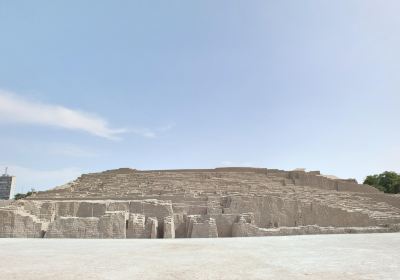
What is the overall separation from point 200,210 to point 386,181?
104 ft

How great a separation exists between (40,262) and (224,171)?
20.5 m

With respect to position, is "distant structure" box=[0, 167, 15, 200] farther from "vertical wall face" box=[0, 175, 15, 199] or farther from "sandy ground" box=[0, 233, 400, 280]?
"sandy ground" box=[0, 233, 400, 280]

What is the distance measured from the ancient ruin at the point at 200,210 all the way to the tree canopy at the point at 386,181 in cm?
1685

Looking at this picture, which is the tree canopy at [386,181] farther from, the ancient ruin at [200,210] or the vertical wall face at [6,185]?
the vertical wall face at [6,185]

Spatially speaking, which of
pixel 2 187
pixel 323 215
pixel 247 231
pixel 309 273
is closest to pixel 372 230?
pixel 323 215

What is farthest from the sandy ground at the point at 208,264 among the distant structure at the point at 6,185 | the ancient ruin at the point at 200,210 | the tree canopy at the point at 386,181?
the distant structure at the point at 6,185

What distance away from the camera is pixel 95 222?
593 inches

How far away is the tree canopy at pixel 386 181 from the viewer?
39250mm

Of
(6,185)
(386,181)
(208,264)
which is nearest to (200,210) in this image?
(208,264)

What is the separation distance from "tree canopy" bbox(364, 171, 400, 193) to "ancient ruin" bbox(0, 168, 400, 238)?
16.8m

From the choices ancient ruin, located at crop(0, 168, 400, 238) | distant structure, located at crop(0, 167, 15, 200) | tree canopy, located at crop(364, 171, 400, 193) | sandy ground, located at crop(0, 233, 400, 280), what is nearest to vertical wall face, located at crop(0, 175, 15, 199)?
distant structure, located at crop(0, 167, 15, 200)

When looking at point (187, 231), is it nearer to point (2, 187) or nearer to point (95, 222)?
point (95, 222)

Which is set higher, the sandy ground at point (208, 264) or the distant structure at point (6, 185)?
→ the distant structure at point (6, 185)

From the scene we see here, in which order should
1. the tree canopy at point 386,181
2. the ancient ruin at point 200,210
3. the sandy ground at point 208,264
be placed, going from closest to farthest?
1. the sandy ground at point 208,264
2. the ancient ruin at point 200,210
3. the tree canopy at point 386,181
